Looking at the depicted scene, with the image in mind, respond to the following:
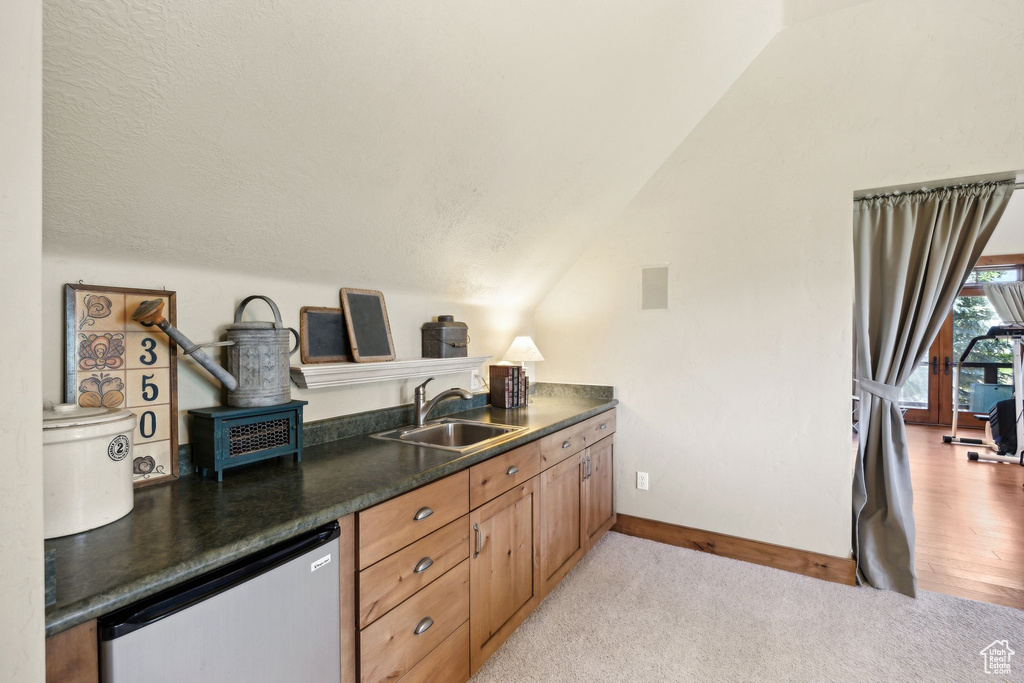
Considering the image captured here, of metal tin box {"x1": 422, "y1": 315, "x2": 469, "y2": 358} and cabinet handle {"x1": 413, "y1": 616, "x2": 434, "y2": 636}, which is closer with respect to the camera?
cabinet handle {"x1": 413, "y1": 616, "x2": 434, "y2": 636}

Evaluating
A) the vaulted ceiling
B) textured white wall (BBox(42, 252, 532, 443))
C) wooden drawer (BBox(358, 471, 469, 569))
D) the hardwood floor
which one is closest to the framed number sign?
textured white wall (BBox(42, 252, 532, 443))

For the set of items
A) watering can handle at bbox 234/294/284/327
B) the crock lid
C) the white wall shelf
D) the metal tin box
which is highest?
watering can handle at bbox 234/294/284/327

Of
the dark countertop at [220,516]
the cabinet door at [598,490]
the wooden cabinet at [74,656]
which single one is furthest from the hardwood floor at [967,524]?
the wooden cabinet at [74,656]

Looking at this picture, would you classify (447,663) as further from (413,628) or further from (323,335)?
(323,335)

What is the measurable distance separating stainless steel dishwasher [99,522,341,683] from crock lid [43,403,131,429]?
16.7 inches

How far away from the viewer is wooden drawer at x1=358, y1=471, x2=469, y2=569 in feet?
4.37

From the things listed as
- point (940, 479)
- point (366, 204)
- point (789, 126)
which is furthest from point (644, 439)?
point (940, 479)

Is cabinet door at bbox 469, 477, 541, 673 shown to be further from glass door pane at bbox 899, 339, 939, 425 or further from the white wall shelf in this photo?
glass door pane at bbox 899, 339, 939, 425

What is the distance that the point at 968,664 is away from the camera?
1.94 meters

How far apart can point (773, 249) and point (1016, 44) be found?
4.16ft

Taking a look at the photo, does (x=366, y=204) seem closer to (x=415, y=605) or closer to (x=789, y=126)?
(x=415, y=605)

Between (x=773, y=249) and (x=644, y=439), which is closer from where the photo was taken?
(x=773, y=249)

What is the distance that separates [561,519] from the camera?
96.3 inches

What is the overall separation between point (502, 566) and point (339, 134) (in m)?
1.68
